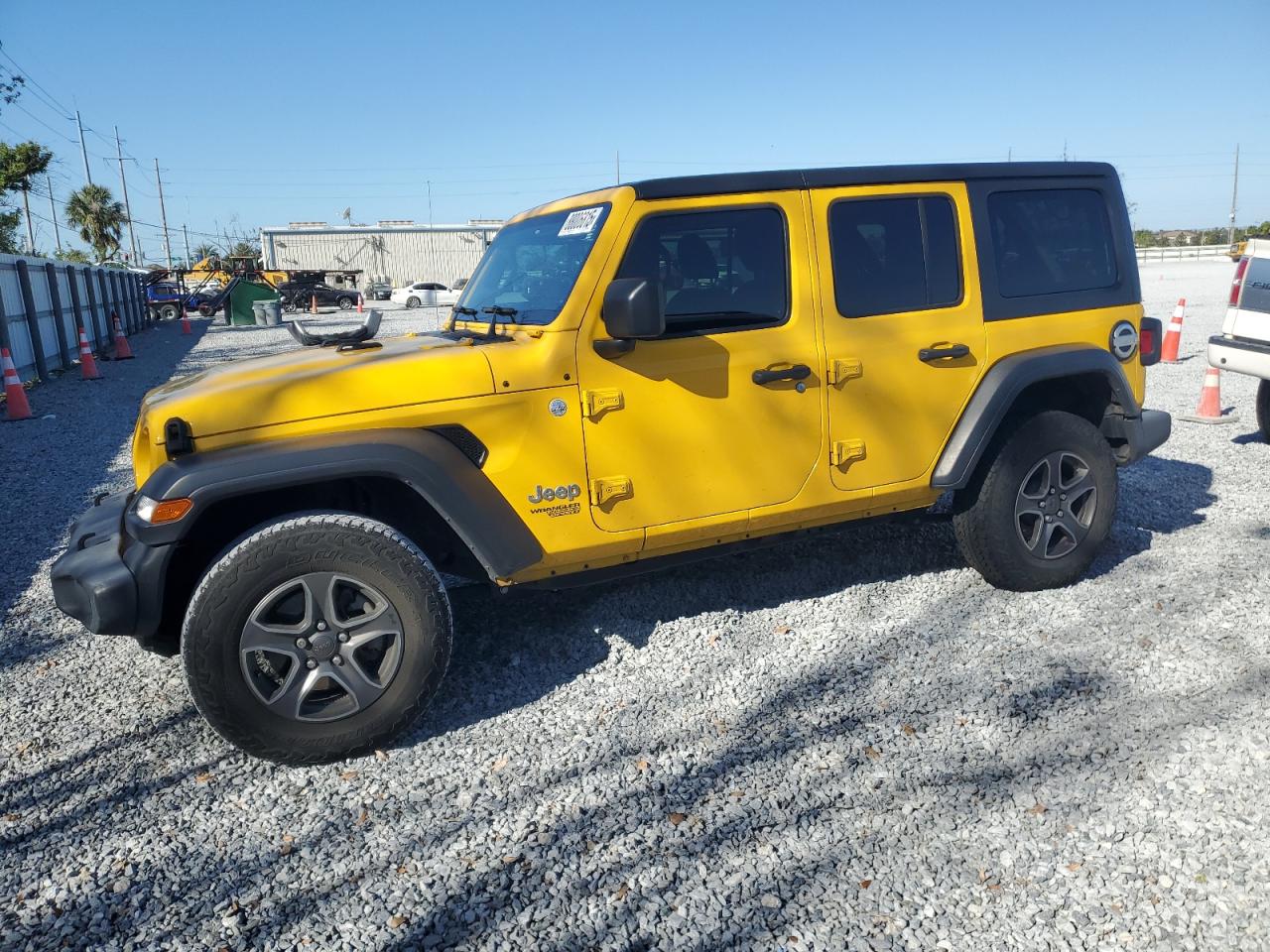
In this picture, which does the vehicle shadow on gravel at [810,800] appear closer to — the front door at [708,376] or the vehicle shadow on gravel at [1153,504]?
the front door at [708,376]

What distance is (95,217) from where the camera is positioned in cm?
6588

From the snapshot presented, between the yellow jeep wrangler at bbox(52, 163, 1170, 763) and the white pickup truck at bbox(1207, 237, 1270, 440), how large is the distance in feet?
9.57

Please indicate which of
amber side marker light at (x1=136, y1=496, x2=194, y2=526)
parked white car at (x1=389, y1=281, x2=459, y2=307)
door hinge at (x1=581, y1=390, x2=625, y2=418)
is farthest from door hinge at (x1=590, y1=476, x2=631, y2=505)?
parked white car at (x1=389, y1=281, x2=459, y2=307)

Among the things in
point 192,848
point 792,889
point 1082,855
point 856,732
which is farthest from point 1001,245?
point 192,848

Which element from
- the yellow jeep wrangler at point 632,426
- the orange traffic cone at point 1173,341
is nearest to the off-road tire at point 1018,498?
the yellow jeep wrangler at point 632,426

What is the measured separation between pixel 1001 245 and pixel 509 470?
252cm

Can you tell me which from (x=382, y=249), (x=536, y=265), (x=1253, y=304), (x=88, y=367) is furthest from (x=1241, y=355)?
(x=382, y=249)

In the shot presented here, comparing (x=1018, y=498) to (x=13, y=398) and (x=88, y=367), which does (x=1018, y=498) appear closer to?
(x=13, y=398)

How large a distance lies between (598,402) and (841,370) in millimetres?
1075

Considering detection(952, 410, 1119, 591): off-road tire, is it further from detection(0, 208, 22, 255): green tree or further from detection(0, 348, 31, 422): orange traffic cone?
detection(0, 208, 22, 255): green tree

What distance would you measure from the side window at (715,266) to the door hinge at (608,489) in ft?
1.95

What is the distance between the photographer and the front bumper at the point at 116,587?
9.43ft

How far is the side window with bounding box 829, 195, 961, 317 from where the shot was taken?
3801 millimetres

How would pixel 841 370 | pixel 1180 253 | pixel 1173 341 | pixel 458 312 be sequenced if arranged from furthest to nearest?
pixel 1180 253 → pixel 1173 341 → pixel 458 312 → pixel 841 370
